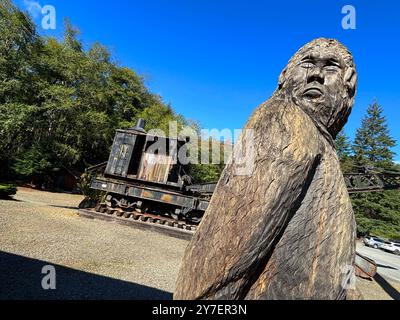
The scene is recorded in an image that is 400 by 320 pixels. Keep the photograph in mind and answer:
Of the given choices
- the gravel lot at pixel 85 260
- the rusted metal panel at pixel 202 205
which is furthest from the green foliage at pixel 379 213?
the rusted metal panel at pixel 202 205

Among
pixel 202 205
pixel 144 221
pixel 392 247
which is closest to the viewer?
pixel 144 221

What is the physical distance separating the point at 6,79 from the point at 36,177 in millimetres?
7716

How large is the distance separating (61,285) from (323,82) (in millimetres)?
5019

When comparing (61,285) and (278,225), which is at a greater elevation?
(278,225)

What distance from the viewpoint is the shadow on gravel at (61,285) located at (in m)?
4.24

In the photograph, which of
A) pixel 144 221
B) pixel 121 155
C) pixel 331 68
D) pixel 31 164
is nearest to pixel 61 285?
pixel 331 68

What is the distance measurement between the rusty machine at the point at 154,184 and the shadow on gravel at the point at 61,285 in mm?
6586

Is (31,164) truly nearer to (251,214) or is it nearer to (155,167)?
(155,167)

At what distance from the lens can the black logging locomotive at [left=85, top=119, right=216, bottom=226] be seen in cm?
1216

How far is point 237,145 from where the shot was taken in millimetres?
1473

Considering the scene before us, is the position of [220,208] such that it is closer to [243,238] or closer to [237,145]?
[243,238]

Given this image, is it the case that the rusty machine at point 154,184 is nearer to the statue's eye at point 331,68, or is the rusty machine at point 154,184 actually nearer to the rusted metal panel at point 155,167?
the rusted metal panel at point 155,167

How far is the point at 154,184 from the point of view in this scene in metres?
12.7

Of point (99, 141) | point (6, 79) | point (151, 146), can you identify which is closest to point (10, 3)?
point (6, 79)
